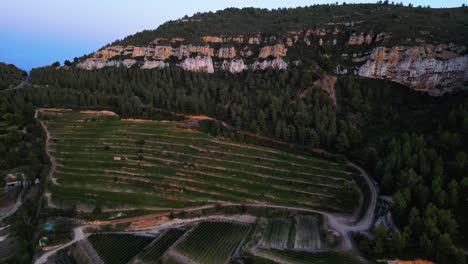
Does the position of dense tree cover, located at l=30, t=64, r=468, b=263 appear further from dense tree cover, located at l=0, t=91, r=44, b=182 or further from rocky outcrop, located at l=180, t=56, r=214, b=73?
dense tree cover, located at l=0, t=91, r=44, b=182

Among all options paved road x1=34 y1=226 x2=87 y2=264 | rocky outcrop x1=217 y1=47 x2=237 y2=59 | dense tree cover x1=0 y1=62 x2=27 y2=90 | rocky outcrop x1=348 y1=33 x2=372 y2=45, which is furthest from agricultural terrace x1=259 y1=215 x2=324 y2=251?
dense tree cover x1=0 y1=62 x2=27 y2=90

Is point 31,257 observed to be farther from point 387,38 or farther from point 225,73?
point 387,38

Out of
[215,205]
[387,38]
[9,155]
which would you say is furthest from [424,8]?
[9,155]

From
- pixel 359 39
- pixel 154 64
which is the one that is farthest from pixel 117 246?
pixel 359 39

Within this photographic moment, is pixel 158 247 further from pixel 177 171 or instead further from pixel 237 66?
pixel 237 66

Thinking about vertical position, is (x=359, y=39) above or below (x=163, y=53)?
above

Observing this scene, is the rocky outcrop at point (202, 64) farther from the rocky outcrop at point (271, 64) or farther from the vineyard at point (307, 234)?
the vineyard at point (307, 234)
